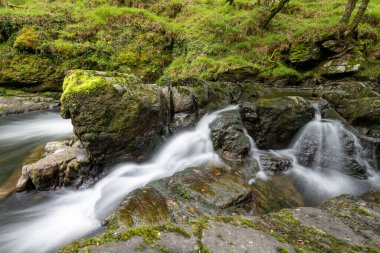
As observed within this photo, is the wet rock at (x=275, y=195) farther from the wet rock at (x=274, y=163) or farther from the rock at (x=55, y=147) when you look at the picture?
the rock at (x=55, y=147)

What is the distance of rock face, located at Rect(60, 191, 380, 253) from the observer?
165 centimetres

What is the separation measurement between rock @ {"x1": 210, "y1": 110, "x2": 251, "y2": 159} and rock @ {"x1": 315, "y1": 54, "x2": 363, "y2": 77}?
794cm

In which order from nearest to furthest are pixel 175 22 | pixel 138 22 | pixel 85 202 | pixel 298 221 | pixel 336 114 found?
pixel 298 221 → pixel 85 202 → pixel 336 114 → pixel 138 22 → pixel 175 22

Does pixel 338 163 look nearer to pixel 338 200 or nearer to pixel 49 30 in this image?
pixel 338 200

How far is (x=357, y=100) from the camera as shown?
7.82m

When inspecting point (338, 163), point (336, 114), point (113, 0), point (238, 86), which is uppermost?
point (113, 0)

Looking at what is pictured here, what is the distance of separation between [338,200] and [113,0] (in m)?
20.5

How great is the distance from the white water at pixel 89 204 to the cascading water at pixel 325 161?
6.64 feet

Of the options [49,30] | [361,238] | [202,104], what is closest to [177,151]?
[202,104]

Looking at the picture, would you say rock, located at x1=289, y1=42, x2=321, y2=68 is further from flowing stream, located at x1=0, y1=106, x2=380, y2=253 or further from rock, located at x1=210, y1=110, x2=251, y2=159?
rock, located at x1=210, y1=110, x2=251, y2=159

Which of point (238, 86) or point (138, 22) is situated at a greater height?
point (138, 22)

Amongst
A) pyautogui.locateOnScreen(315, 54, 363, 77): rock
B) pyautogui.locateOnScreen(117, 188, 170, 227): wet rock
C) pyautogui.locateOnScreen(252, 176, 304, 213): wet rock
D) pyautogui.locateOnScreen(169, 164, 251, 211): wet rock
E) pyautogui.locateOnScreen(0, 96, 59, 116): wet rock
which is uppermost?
pyautogui.locateOnScreen(315, 54, 363, 77): rock

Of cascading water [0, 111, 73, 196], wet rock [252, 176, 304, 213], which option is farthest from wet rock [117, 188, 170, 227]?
cascading water [0, 111, 73, 196]

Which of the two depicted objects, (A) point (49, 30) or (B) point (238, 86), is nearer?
(B) point (238, 86)
